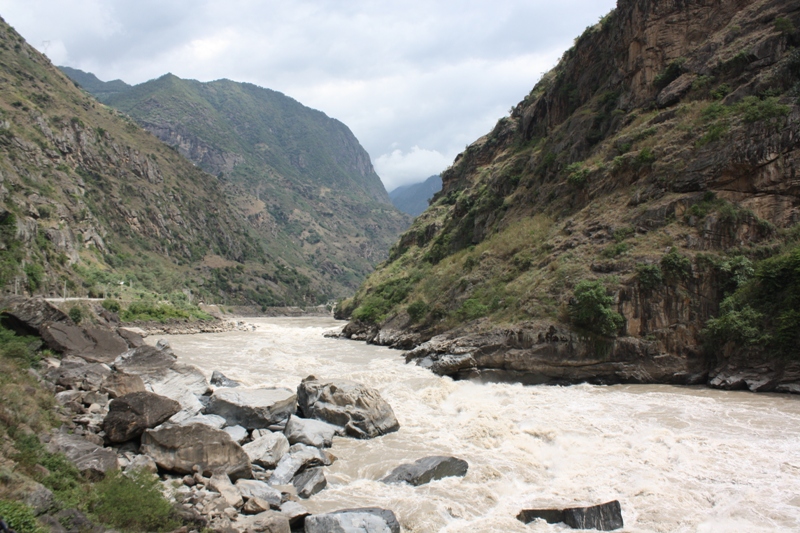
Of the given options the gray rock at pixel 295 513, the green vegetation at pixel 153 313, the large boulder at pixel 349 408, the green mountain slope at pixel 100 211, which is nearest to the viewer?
the gray rock at pixel 295 513

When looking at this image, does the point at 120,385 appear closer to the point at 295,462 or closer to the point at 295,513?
the point at 295,462

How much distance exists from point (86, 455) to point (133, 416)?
2.14 metres

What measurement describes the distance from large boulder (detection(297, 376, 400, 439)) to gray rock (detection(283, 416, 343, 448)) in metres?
0.58

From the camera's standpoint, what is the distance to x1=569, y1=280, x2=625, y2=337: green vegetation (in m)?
22.0

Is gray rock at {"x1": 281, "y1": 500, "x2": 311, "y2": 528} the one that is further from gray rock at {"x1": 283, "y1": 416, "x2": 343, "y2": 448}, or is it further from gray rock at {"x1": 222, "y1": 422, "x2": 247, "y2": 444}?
gray rock at {"x1": 222, "y1": 422, "x2": 247, "y2": 444}

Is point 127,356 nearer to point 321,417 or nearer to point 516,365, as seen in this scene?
point 321,417

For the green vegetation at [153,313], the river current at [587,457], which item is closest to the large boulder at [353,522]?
the river current at [587,457]

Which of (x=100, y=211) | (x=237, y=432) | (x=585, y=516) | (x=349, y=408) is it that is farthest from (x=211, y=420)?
(x=100, y=211)

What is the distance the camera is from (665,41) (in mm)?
32438

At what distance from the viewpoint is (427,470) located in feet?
36.1

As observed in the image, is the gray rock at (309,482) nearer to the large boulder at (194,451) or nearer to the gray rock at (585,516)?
the large boulder at (194,451)

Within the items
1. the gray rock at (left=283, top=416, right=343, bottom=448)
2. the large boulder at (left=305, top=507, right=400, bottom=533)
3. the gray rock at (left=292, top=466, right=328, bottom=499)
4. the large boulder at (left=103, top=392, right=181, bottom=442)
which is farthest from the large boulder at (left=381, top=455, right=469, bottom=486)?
the large boulder at (left=103, top=392, right=181, bottom=442)

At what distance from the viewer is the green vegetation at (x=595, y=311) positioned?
22.0m

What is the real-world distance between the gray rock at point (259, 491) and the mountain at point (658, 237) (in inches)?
590
